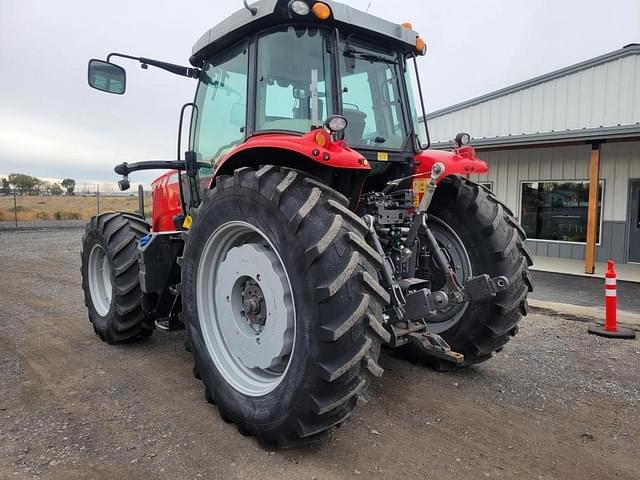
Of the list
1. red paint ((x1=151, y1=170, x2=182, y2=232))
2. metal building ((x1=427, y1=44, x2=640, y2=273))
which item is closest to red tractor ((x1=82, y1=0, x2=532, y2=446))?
red paint ((x1=151, y1=170, x2=182, y2=232))

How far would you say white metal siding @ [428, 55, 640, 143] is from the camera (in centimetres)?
1032

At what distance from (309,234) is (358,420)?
1.45m

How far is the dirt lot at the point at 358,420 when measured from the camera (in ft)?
8.59

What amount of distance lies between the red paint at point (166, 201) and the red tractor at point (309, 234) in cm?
20

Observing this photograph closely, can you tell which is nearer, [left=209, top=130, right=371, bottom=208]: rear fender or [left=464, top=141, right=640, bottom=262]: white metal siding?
[left=209, top=130, right=371, bottom=208]: rear fender

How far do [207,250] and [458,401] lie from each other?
2141 millimetres

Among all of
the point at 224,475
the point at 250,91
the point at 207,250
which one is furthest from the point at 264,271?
the point at 250,91

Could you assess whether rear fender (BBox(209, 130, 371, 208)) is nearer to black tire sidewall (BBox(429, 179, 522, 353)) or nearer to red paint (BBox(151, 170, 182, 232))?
black tire sidewall (BBox(429, 179, 522, 353))

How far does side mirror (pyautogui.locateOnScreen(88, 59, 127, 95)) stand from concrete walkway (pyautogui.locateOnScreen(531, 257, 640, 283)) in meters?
9.16

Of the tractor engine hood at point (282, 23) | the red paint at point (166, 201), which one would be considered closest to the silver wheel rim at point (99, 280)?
the red paint at point (166, 201)

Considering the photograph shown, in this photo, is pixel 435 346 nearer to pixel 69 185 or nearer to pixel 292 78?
pixel 292 78

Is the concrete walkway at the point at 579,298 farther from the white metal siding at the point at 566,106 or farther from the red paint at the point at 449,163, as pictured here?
the white metal siding at the point at 566,106

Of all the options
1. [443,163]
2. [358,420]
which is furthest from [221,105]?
[358,420]

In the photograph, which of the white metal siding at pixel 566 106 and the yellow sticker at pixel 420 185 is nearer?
the yellow sticker at pixel 420 185
